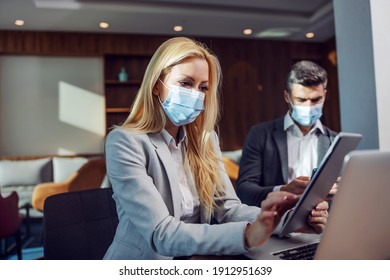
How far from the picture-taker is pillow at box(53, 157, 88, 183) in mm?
3842

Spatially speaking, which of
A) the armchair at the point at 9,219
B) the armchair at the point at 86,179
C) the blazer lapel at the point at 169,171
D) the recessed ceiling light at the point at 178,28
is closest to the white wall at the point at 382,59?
the blazer lapel at the point at 169,171

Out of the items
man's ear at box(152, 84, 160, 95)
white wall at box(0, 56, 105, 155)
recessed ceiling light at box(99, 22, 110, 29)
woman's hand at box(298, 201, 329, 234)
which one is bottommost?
woman's hand at box(298, 201, 329, 234)

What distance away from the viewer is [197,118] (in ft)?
3.43

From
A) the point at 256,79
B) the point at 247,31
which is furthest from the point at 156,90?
the point at 256,79

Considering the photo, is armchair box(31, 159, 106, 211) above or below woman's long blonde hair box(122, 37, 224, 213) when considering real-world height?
below

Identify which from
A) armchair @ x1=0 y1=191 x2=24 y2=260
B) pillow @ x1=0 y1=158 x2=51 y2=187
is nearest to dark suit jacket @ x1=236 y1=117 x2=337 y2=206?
armchair @ x1=0 y1=191 x2=24 y2=260

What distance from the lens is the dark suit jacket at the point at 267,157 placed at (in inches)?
57.5

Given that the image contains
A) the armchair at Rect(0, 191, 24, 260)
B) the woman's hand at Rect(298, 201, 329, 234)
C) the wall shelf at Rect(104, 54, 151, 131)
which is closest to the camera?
the woman's hand at Rect(298, 201, 329, 234)

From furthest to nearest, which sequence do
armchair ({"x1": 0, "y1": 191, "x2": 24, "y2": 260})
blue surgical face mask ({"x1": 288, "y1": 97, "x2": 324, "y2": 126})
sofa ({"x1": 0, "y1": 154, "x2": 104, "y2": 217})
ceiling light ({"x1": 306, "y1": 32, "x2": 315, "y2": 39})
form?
ceiling light ({"x1": 306, "y1": 32, "x2": 315, "y2": 39}) < sofa ({"x1": 0, "y1": 154, "x2": 104, "y2": 217}) < armchair ({"x1": 0, "y1": 191, "x2": 24, "y2": 260}) < blue surgical face mask ({"x1": 288, "y1": 97, "x2": 324, "y2": 126})

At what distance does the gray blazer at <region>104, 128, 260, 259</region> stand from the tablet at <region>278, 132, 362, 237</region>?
120 millimetres

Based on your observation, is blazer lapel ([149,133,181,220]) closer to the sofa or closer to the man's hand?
the man's hand

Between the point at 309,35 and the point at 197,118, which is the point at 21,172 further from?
the point at 309,35
